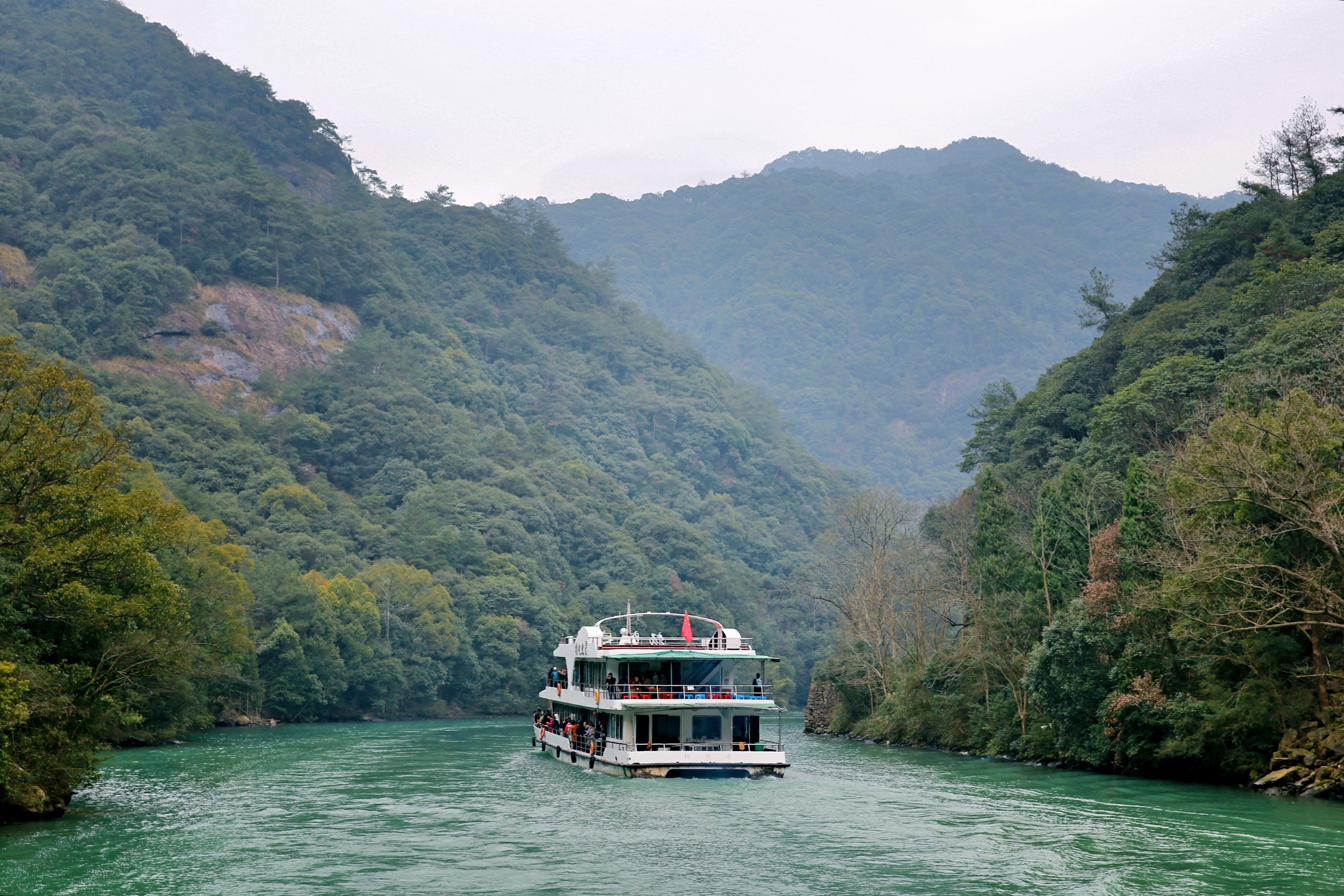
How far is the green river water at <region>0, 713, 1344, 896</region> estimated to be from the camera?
2519cm

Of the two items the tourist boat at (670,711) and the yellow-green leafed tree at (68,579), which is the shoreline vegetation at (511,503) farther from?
the tourist boat at (670,711)

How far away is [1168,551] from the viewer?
4094cm

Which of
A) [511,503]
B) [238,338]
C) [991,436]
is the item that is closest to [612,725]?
[991,436]

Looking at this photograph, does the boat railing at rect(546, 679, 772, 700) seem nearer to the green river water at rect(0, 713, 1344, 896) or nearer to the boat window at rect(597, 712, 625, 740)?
the boat window at rect(597, 712, 625, 740)

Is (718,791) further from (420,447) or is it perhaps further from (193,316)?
(193,316)

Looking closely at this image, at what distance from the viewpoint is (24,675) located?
2808 cm

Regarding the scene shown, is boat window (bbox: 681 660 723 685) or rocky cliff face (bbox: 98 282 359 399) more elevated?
rocky cliff face (bbox: 98 282 359 399)

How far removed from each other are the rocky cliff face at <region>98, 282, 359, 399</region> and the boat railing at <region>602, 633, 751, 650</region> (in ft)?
304

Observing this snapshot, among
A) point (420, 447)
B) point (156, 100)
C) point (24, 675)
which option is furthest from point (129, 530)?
point (156, 100)

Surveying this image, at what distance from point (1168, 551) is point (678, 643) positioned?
2041cm

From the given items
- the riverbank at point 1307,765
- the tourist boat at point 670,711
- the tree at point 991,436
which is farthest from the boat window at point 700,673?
the tree at point 991,436

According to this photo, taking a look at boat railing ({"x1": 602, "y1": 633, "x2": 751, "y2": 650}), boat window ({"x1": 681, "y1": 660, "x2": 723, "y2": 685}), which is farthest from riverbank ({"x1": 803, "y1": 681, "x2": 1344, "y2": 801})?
boat window ({"x1": 681, "y1": 660, "x2": 723, "y2": 685})

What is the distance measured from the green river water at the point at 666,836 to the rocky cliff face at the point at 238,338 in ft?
305

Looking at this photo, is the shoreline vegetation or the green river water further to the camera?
the shoreline vegetation
